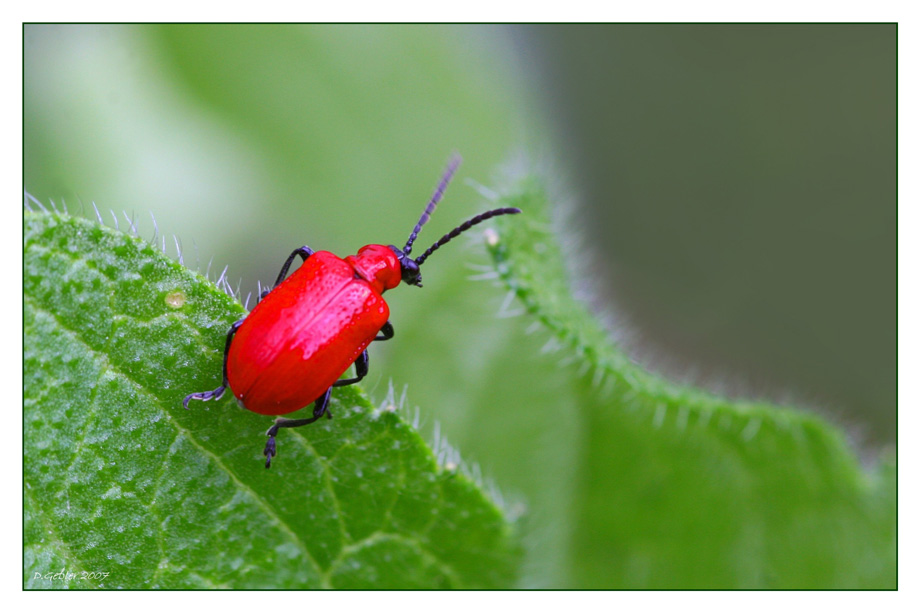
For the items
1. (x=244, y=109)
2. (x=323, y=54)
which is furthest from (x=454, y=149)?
(x=244, y=109)

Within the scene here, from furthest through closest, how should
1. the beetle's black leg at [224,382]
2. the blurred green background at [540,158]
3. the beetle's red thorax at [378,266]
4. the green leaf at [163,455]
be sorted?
the blurred green background at [540,158], the beetle's red thorax at [378,266], the beetle's black leg at [224,382], the green leaf at [163,455]

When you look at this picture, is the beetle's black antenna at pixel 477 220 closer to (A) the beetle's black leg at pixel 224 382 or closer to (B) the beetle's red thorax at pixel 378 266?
(B) the beetle's red thorax at pixel 378 266

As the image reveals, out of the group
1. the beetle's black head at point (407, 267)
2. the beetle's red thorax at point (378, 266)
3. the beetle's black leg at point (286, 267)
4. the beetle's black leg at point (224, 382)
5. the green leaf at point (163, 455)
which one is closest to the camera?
the green leaf at point (163, 455)

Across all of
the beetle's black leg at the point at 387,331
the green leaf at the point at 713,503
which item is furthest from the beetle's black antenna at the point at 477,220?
the beetle's black leg at the point at 387,331

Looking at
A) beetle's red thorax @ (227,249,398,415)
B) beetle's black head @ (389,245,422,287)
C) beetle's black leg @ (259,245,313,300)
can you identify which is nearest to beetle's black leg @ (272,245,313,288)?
beetle's black leg @ (259,245,313,300)

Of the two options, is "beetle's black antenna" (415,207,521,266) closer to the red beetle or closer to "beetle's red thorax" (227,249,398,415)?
the red beetle

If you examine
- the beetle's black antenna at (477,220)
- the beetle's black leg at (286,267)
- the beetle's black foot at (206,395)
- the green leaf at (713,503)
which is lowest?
the green leaf at (713,503)

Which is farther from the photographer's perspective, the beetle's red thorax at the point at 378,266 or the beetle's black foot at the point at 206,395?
the beetle's red thorax at the point at 378,266

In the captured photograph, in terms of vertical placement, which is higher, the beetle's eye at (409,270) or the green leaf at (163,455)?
the beetle's eye at (409,270)
